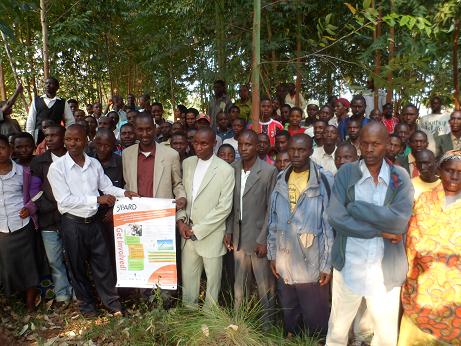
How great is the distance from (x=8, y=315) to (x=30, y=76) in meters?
8.58

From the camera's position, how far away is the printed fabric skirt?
4031 mm

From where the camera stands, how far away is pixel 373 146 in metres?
2.91

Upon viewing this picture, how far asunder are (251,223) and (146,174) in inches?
48.7

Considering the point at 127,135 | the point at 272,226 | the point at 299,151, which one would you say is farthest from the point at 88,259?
the point at 299,151

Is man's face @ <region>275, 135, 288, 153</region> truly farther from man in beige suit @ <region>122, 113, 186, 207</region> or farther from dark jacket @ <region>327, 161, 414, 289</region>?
dark jacket @ <region>327, 161, 414, 289</region>

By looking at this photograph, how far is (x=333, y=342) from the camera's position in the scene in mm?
3238

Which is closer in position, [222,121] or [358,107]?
[358,107]

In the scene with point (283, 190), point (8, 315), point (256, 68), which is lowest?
point (8, 315)

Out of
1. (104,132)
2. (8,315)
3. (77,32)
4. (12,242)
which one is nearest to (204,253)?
(104,132)

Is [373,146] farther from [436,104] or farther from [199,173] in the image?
[436,104]

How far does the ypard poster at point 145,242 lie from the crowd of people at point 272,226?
0.13m

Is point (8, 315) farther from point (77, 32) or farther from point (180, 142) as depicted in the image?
point (77, 32)

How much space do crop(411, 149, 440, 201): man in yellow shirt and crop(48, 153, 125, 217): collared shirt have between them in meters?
2.86

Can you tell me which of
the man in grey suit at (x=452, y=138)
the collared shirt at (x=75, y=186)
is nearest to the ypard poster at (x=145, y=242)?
the collared shirt at (x=75, y=186)
